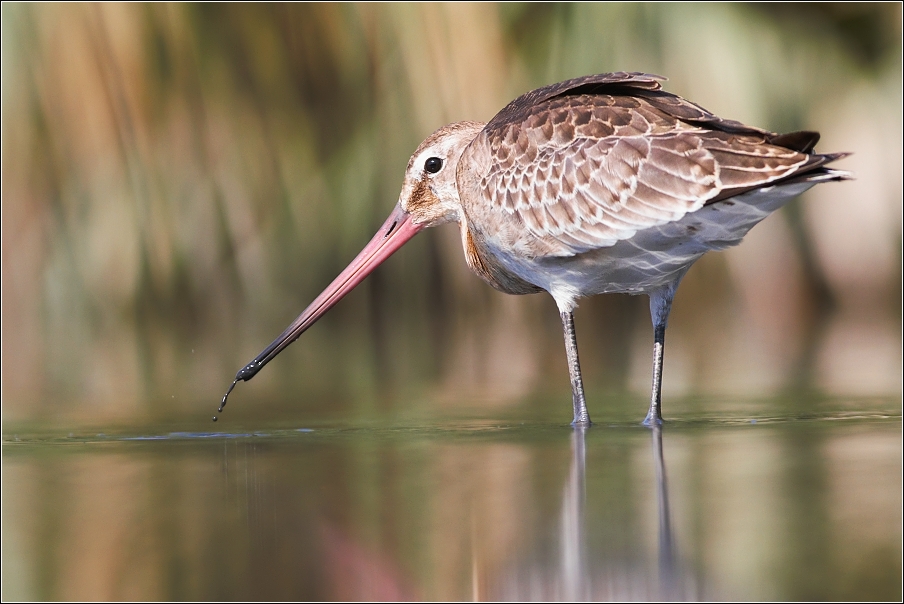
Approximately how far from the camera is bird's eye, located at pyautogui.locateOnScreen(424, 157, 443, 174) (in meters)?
6.55

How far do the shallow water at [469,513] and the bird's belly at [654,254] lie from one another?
0.72m

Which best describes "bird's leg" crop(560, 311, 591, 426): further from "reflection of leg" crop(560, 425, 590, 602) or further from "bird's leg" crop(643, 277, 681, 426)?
"reflection of leg" crop(560, 425, 590, 602)

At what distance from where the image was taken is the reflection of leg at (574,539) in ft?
9.20

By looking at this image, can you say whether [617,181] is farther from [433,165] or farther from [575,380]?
[433,165]

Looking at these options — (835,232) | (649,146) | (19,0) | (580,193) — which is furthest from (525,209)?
(19,0)

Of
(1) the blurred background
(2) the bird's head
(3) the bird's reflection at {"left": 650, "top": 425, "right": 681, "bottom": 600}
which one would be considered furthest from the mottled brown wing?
(1) the blurred background

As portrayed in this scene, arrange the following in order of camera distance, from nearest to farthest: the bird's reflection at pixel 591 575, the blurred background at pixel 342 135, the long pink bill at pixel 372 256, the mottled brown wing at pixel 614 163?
the bird's reflection at pixel 591 575 < the mottled brown wing at pixel 614 163 < the long pink bill at pixel 372 256 < the blurred background at pixel 342 135

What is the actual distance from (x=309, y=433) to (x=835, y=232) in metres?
5.66

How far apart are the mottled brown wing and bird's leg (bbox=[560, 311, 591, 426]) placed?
36 cm

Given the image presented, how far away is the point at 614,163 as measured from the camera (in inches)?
212

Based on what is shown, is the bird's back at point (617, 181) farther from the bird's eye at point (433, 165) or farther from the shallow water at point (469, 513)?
the shallow water at point (469, 513)

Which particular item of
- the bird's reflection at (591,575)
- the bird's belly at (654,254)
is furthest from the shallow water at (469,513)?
the bird's belly at (654,254)

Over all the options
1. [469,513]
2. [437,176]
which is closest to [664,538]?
[469,513]

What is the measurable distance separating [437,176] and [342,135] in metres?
3.58
